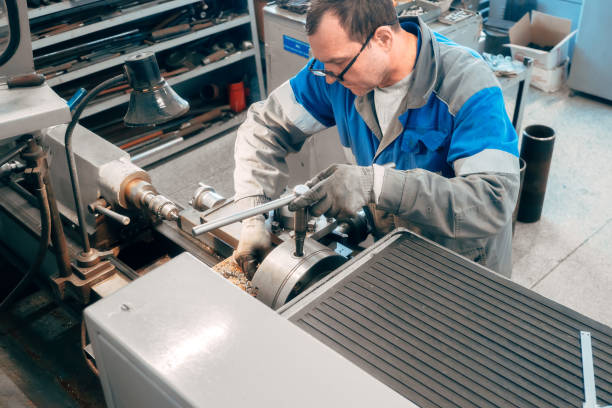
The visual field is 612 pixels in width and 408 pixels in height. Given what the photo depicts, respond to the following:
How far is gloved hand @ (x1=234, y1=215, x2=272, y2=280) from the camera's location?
39.1 inches

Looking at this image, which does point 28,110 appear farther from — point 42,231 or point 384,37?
point 384,37

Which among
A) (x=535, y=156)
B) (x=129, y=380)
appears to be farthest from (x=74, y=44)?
(x=129, y=380)

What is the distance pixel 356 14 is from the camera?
1.15 meters

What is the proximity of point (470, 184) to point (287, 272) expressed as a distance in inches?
15.3

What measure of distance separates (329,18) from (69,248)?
0.70 meters

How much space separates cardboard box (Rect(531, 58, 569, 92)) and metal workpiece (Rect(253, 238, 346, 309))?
10.4ft

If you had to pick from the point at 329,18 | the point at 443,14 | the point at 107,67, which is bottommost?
the point at 107,67

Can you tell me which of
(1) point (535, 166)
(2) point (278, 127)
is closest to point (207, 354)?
(2) point (278, 127)

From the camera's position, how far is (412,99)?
1212 millimetres

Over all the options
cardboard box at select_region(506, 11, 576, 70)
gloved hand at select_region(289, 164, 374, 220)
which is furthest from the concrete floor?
gloved hand at select_region(289, 164, 374, 220)

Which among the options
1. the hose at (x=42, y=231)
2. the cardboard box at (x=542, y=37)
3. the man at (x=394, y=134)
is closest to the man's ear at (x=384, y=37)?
the man at (x=394, y=134)

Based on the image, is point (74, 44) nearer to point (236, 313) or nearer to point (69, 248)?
point (69, 248)

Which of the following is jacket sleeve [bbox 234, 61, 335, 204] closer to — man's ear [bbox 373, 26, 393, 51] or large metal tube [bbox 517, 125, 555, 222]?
man's ear [bbox 373, 26, 393, 51]

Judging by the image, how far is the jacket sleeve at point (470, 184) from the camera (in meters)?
0.97
